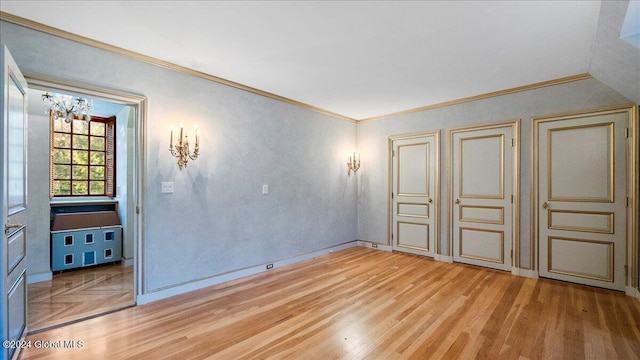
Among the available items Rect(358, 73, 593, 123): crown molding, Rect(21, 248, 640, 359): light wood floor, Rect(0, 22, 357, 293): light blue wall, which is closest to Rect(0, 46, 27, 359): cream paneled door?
Rect(21, 248, 640, 359): light wood floor

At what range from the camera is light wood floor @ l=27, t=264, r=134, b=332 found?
279cm

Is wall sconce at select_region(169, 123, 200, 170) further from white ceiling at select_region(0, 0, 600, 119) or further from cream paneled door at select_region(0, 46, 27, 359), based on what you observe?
cream paneled door at select_region(0, 46, 27, 359)

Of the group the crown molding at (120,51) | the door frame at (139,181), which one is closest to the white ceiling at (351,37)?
the crown molding at (120,51)

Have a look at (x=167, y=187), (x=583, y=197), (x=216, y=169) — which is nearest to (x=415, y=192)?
(x=583, y=197)

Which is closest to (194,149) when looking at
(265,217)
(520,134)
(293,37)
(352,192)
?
(265,217)

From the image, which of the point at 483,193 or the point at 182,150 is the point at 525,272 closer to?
the point at 483,193

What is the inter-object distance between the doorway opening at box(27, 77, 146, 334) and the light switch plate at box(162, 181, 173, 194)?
23 cm

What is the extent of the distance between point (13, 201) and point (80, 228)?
8.51 ft

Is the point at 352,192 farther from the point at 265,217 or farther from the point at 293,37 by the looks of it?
the point at 293,37

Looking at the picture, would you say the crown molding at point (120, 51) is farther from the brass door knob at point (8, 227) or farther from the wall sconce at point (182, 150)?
Result: the brass door knob at point (8, 227)

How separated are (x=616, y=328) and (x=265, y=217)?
12.9ft

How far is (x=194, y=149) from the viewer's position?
11.3 feet

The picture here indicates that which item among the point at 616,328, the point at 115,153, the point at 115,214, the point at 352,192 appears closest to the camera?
the point at 616,328

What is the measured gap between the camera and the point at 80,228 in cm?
425
